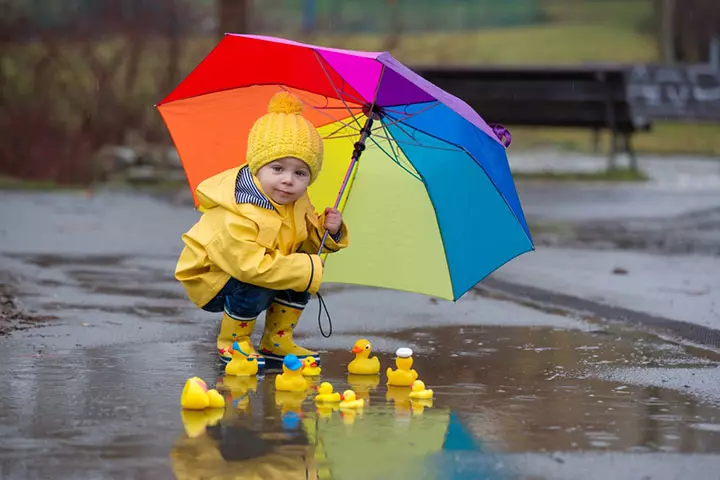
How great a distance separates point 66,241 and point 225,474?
25.3 feet

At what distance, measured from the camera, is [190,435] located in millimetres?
5020

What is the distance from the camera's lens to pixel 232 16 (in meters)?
21.8

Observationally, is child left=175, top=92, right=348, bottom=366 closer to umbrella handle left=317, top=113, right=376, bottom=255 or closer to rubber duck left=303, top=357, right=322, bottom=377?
umbrella handle left=317, top=113, right=376, bottom=255

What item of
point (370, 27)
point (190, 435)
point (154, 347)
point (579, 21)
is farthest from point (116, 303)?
point (579, 21)

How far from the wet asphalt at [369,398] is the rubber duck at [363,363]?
0.09 metres

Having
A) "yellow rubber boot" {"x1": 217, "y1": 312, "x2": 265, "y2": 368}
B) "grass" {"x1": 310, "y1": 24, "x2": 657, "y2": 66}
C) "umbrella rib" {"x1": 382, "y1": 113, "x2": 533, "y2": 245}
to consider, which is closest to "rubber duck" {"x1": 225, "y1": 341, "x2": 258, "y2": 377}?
"yellow rubber boot" {"x1": 217, "y1": 312, "x2": 265, "y2": 368}

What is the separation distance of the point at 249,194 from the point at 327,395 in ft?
3.48

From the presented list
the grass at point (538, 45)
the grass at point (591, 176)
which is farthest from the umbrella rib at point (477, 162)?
the grass at point (538, 45)

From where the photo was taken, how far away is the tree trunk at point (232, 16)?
2183 cm

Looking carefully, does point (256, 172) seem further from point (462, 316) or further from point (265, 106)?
point (462, 316)

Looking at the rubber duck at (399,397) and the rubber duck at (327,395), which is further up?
the rubber duck at (327,395)

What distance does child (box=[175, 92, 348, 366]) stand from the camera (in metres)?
6.02

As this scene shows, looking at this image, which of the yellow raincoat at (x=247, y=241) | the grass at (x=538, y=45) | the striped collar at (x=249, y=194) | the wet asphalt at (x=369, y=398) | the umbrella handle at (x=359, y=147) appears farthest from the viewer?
the grass at (x=538, y=45)

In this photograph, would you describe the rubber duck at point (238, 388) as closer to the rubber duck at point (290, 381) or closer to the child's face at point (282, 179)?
the rubber duck at point (290, 381)
